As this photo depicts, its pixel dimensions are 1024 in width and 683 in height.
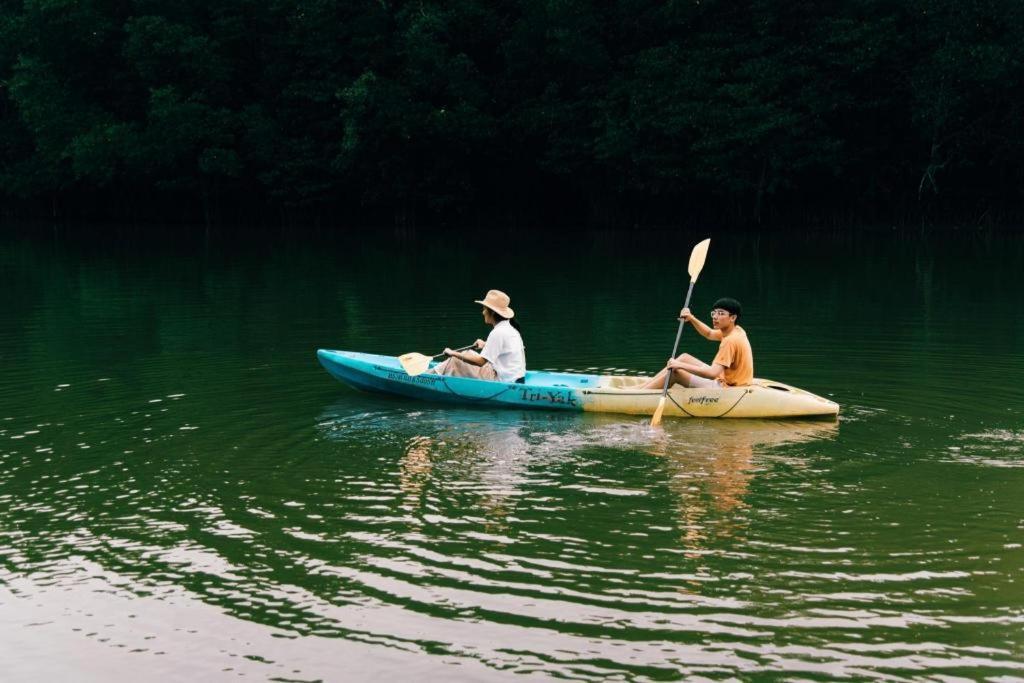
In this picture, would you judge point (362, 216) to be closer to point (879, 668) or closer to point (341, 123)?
point (341, 123)

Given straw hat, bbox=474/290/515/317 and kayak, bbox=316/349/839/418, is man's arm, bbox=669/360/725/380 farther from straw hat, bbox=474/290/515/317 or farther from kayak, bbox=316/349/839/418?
straw hat, bbox=474/290/515/317

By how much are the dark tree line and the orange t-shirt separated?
28242 millimetres

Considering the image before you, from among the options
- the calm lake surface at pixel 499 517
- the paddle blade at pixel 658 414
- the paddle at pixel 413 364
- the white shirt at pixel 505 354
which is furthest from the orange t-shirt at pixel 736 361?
the paddle at pixel 413 364

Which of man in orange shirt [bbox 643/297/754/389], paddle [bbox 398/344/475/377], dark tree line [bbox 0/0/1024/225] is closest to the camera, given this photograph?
man in orange shirt [bbox 643/297/754/389]

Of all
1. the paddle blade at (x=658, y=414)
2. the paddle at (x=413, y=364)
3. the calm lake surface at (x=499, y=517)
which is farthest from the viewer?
the paddle at (x=413, y=364)

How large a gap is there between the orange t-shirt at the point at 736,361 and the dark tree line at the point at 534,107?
92.7ft

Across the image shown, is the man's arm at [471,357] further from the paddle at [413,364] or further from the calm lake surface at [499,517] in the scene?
the calm lake surface at [499,517]

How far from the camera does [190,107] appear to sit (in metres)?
44.8

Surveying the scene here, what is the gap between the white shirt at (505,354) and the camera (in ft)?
40.9

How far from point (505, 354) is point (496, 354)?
91 millimetres

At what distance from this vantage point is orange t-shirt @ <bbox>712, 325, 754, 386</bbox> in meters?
11.7

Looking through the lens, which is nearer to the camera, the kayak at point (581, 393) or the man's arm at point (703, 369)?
the kayak at point (581, 393)

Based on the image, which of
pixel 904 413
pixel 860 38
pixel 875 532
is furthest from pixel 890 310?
pixel 860 38

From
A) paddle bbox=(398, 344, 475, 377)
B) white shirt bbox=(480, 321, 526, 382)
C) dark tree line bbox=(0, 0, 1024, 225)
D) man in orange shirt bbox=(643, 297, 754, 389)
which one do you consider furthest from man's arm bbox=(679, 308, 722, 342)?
dark tree line bbox=(0, 0, 1024, 225)
